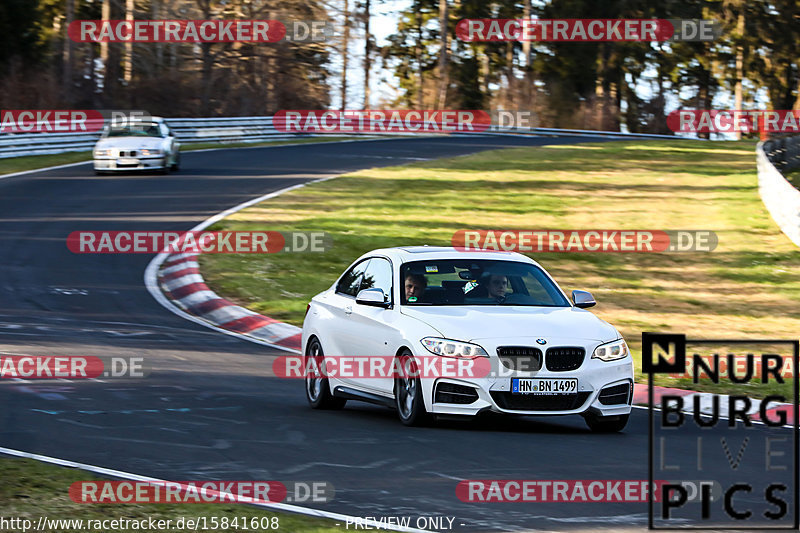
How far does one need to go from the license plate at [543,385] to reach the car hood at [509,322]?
0.34 metres

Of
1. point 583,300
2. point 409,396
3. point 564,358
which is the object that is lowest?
point 409,396

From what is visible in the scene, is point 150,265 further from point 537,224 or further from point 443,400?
point 443,400

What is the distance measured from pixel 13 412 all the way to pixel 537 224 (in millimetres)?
16373

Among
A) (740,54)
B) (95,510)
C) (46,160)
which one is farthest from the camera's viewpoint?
(740,54)

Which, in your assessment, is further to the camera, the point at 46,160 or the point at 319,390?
the point at 46,160

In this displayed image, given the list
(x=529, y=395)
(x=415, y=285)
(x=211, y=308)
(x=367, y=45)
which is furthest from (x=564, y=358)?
(x=367, y=45)

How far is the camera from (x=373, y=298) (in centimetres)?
1009

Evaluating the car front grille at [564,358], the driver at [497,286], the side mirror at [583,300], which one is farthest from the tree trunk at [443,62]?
the car front grille at [564,358]

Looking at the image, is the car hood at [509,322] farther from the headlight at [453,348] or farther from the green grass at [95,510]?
the green grass at [95,510]

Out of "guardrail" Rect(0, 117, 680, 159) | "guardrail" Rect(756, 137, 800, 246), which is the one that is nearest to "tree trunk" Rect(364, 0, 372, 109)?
"guardrail" Rect(0, 117, 680, 159)

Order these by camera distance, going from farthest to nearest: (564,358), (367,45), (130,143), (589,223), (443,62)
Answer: (367,45) → (443,62) → (130,143) → (589,223) → (564,358)

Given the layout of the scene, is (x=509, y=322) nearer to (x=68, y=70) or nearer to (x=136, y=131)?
(x=136, y=131)

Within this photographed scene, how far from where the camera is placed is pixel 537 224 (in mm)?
24672

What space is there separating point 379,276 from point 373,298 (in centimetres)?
65
